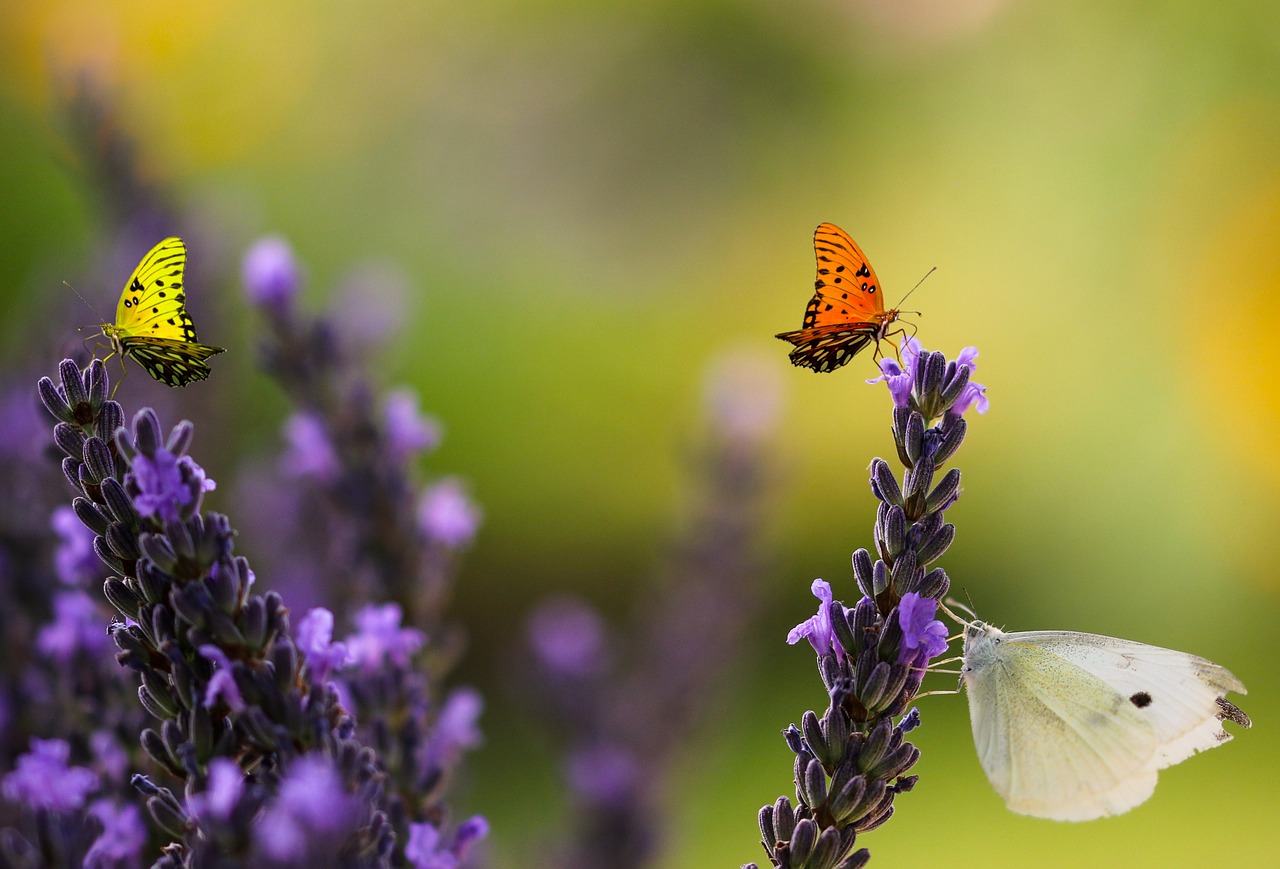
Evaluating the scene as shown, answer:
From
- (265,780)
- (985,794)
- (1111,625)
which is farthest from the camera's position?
(1111,625)

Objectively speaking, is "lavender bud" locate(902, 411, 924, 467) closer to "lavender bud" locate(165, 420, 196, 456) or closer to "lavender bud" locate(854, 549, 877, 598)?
"lavender bud" locate(854, 549, 877, 598)

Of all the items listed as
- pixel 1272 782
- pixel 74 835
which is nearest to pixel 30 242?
pixel 74 835

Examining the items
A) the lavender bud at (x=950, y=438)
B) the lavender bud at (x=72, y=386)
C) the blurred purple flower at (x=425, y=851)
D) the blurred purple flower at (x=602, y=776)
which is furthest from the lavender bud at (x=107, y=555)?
the blurred purple flower at (x=602, y=776)

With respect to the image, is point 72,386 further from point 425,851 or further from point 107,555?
point 425,851

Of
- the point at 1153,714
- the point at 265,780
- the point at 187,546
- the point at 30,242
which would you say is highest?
the point at 30,242

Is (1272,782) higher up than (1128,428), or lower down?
lower down

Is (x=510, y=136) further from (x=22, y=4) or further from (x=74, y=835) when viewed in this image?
(x=74, y=835)

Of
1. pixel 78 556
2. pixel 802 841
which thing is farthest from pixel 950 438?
pixel 78 556

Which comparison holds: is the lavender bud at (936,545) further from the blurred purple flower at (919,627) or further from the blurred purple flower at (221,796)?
the blurred purple flower at (221,796)
